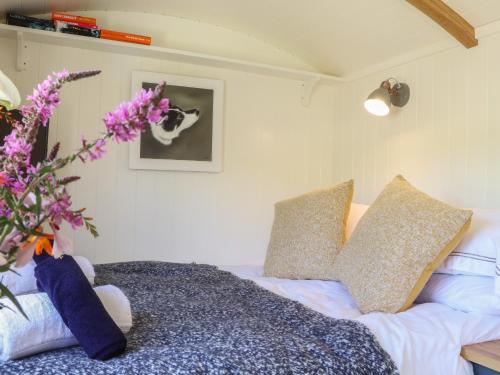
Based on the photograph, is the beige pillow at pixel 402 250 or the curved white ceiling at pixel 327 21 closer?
the beige pillow at pixel 402 250

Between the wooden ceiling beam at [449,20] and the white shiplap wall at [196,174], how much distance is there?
1184mm

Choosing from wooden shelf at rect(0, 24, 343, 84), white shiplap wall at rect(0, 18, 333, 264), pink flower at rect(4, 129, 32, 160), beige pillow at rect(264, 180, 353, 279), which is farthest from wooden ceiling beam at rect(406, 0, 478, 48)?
pink flower at rect(4, 129, 32, 160)

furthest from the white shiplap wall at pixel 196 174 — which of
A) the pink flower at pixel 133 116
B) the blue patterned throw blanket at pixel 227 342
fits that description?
the pink flower at pixel 133 116

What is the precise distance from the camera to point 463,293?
1.43 metres

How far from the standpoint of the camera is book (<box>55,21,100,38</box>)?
2.38m

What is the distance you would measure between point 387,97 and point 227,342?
Answer: 5.98 ft

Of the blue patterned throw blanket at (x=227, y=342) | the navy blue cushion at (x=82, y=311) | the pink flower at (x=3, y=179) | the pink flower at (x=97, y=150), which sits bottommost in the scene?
the blue patterned throw blanket at (x=227, y=342)

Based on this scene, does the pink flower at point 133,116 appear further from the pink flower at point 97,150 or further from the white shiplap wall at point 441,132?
the white shiplap wall at point 441,132

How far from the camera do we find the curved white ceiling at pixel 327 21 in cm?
226

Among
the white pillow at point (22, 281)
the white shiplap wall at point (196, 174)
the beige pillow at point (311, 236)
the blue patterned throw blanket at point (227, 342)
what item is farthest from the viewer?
the white shiplap wall at point (196, 174)

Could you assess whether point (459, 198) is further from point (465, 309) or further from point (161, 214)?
point (161, 214)

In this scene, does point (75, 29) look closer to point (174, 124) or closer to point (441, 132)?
point (174, 124)

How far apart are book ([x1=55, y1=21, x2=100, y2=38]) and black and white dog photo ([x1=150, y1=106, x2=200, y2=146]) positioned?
0.60 meters

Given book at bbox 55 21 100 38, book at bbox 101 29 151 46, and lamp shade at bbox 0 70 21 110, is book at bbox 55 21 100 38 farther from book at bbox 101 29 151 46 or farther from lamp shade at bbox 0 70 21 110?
lamp shade at bbox 0 70 21 110
